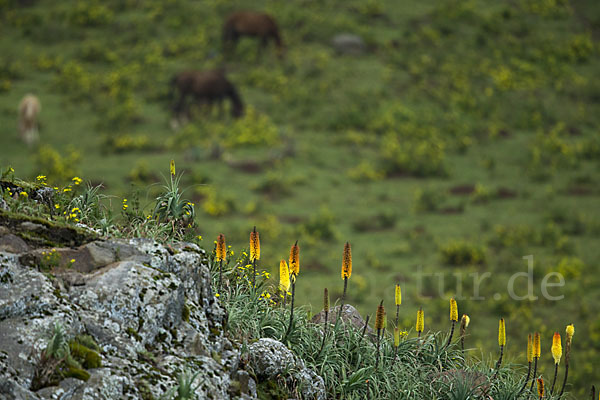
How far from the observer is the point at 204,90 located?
91.2 ft

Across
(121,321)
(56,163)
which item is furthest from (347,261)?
(56,163)

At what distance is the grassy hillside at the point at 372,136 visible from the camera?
18.9 metres

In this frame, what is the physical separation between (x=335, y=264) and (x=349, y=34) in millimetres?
18423

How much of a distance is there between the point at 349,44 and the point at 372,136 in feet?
26.2

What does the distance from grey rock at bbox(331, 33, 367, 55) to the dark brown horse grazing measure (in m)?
7.68

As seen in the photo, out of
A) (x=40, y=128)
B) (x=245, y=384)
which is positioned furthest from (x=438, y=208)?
(x=245, y=384)

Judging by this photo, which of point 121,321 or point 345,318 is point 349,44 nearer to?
point 345,318

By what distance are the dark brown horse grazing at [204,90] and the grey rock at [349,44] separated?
768cm

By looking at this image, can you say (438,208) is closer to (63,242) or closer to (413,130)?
(413,130)

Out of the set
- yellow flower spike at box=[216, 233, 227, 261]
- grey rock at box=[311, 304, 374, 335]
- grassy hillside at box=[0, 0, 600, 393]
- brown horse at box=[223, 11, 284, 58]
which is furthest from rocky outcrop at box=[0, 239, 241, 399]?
brown horse at box=[223, 11, 284, 58]

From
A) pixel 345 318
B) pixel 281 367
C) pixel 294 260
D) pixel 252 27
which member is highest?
pixel 294 260

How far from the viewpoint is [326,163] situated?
2523 cm

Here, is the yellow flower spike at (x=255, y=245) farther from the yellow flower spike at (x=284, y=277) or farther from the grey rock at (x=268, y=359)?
the grey rock at (x=268, y=359)

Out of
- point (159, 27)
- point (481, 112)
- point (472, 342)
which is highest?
point (159, 27)
